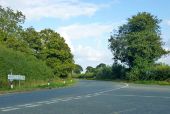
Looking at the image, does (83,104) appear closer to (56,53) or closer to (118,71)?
(56,53)

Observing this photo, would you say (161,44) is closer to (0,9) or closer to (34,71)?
(0,9)

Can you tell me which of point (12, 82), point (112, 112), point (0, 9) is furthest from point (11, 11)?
point (112, 112)

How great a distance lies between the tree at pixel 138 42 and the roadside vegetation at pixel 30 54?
38.2ft

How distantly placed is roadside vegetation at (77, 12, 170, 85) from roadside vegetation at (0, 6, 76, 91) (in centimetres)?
1166

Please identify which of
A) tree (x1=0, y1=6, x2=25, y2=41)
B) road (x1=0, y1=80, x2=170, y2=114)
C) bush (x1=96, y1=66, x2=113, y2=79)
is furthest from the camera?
bush (x1=96, y1=66, x2=113, y2=79)

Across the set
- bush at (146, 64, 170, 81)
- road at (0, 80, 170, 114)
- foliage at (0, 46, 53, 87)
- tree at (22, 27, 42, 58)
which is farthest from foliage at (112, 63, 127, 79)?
road at (0, 80, 170, 114)

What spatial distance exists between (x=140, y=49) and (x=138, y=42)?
1.41 m

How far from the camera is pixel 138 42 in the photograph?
83.5m

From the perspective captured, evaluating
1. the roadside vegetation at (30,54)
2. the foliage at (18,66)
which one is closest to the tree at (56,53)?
the roadside vegetation at (30,54)

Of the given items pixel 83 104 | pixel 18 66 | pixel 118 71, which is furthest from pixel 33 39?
pixel 83 104

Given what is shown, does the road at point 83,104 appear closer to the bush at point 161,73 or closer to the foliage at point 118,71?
the bush at point 161,73

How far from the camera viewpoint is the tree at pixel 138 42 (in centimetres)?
8381

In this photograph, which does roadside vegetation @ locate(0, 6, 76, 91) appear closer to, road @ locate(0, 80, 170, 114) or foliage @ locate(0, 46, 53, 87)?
foliage @ locate(0, 46, 53, 87)

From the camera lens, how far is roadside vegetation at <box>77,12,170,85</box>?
265 ft
